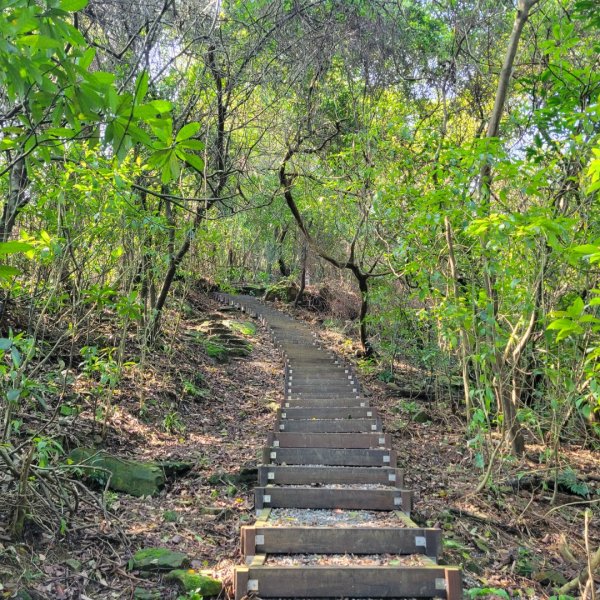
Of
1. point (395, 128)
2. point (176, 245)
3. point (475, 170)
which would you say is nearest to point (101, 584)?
point (475, 170)

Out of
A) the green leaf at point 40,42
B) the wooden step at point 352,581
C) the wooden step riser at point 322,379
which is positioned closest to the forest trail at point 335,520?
the wooden step at point 352,581

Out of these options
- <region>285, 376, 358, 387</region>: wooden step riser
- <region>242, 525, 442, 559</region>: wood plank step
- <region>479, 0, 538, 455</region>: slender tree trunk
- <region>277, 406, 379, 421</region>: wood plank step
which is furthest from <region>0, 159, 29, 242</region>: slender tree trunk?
<region>285, 376, 358, 387</region>: wooden step riser

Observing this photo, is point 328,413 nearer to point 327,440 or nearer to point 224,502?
point 327,440

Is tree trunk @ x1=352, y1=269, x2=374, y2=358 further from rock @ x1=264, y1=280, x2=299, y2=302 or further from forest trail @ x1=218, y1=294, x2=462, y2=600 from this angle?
rock @ x1=264, y1=280, x2=299, y2=302

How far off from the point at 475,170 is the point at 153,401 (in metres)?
5.69

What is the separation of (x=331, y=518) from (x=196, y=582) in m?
1.67

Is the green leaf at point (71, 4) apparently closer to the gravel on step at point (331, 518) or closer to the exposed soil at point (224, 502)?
the exposed soil at point (224, 502)

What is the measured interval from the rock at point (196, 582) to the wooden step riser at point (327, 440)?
3052 mm

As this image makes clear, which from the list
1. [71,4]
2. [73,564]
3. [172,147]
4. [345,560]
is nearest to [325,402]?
[345,560]

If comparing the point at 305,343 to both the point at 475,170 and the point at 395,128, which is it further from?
the point at 475,170

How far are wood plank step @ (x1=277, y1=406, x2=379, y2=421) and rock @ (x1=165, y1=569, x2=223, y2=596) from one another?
4.17 metres

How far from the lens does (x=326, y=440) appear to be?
23.3 feet

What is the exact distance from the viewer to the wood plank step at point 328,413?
817cm

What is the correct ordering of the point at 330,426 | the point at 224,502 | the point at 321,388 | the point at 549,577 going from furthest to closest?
the point at 321,388
the point at 330,426
the point at 224,502
the point at 549,577
